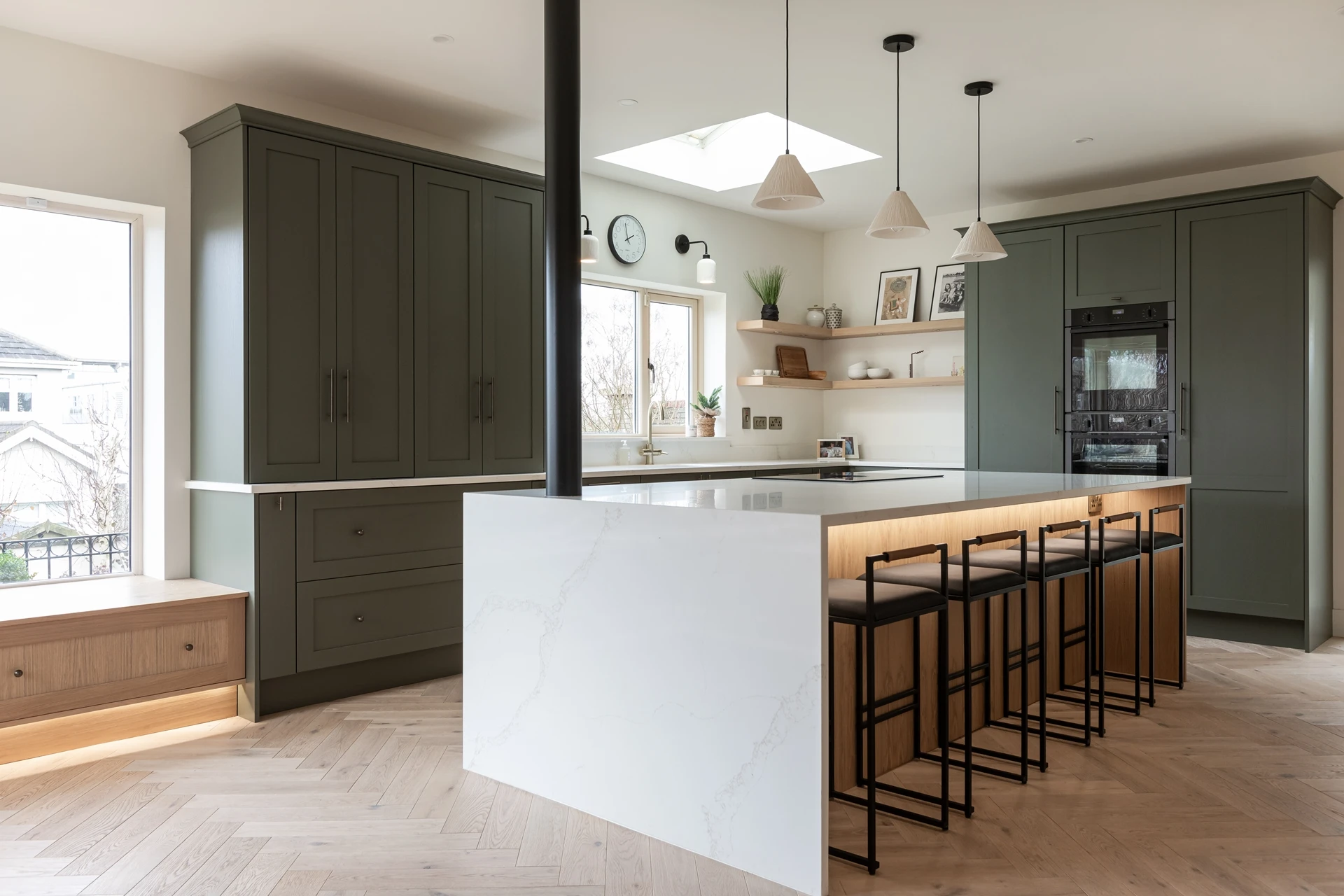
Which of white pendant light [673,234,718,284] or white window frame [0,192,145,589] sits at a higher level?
white pendant light [673,234,718,284]

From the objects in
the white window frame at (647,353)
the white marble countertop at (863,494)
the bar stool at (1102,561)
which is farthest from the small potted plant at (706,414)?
the bar stool at (1102,561)

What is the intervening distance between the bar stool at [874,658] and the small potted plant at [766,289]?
3.81 meters

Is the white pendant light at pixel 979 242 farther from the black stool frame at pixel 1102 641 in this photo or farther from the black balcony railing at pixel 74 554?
the black balcony railing at pixel 74 554

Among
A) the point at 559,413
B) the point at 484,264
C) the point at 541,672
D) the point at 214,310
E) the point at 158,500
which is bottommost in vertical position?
the point at 541,672

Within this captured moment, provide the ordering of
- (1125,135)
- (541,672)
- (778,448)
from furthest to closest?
1. (778,448)
2. (1125,135)
3. (541,672)

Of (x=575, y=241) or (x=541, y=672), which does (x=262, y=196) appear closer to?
(x=575, y=241)

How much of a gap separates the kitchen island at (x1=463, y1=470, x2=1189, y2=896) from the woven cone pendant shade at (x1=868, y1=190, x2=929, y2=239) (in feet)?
3.24

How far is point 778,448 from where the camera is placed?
6.82 metres

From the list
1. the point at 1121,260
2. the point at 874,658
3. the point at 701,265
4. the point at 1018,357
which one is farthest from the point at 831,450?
the point at 874,658

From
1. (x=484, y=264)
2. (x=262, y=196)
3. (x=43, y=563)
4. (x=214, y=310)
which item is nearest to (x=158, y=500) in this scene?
(x=43, y=563)

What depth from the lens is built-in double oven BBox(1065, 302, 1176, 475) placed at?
5.16 meters

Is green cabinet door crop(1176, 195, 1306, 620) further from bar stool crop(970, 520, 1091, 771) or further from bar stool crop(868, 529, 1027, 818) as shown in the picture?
bar stool crop(868, 529, 1027, 818)

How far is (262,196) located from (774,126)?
303 cm

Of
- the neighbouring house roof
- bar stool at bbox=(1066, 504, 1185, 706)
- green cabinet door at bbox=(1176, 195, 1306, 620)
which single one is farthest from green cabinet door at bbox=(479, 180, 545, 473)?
green cabinet door at bbox=(1176, 195, 1306, 620)
